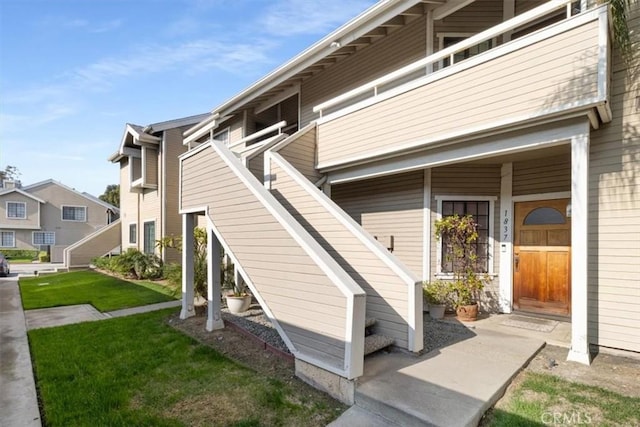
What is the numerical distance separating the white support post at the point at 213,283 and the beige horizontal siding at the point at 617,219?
630 centimetres

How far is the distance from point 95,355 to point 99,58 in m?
7.82

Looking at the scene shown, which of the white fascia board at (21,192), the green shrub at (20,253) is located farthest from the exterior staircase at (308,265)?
the green shrub at (20,253)

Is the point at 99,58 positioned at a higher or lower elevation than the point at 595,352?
higher

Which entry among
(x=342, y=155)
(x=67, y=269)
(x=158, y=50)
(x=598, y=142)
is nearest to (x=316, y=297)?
(x=342, y=155)

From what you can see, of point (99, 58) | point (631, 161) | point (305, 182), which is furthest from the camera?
point (99, 58)

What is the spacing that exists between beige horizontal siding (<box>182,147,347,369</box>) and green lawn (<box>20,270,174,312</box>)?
509 centimetres

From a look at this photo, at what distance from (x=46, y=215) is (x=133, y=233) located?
65.3 ft

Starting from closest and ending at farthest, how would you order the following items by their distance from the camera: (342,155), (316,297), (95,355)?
(316,297)
(95,355)
(342,155)

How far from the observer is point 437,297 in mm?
6938

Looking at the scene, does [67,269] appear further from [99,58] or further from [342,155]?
[342,155]

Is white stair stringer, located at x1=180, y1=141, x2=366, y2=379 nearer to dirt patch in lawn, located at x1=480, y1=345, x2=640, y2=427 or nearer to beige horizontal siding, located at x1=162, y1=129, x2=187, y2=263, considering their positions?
dirt patch in lawn, located at x1=480, y1=345, x2=640, y2=427

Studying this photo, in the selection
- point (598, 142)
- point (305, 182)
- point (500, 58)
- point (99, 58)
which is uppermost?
point (99, 58)

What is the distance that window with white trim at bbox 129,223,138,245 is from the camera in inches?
722

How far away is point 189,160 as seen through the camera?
24.6 feet
